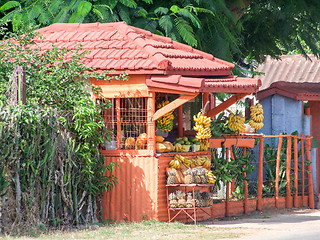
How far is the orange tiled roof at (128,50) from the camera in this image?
38.7 ft

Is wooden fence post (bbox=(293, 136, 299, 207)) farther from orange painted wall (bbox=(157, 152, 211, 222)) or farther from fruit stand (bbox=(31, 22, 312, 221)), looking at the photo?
orange painted wall (bbox=(157, 152, 211, 222))

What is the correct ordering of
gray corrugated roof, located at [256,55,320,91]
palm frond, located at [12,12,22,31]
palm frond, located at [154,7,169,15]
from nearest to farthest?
palm frond, located at [12,12,22,31], palm frond, located at [154,7,169,15], gray corrugated roof, located at [256,55,320,91]

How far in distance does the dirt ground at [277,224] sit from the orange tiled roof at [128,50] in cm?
291

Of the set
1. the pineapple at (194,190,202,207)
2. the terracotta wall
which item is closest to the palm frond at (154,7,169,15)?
the terracotta wall

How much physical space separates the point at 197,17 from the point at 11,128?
6249mm

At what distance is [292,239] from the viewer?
1003 cm

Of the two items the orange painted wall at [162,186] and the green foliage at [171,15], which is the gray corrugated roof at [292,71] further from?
the orange painted wall at [162,186]

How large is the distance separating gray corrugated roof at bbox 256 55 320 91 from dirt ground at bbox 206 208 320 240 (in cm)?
1050

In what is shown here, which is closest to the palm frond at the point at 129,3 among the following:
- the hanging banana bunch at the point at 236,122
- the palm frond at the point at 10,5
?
the palm frond at the point at 10,5

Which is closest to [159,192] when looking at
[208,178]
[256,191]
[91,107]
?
[208,178]

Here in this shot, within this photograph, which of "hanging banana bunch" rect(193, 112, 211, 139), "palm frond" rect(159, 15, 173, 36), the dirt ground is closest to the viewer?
the dirt ground

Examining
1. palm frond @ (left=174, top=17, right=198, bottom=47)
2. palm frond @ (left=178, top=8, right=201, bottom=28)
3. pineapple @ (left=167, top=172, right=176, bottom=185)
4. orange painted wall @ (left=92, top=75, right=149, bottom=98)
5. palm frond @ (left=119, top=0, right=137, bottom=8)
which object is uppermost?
palm frond @ (left=119, top=0, right=137, bottom=8)

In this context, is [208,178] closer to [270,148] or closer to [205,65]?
[205,65]

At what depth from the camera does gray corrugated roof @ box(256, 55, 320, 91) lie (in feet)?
81.0
